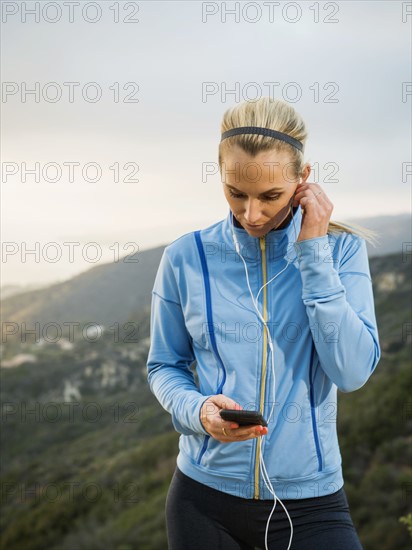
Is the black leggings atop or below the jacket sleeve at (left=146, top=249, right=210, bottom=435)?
below

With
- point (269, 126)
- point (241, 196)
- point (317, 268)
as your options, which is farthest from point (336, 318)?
point (269, 126)

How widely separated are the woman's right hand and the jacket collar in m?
0.44

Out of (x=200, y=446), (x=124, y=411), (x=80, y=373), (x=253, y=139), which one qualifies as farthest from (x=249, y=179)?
(x=80, y=373)

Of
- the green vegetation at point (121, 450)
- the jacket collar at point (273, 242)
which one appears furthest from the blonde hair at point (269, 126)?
the green vegetation at point (121, 450)

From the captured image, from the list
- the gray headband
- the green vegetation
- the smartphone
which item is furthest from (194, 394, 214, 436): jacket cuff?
the green vegetation

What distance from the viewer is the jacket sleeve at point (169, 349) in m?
1.95

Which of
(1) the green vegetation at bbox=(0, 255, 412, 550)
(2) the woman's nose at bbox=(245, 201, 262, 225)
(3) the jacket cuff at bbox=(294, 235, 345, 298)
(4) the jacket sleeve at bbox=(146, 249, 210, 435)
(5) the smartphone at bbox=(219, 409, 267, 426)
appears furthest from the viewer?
(1) the green vegetation at bbox=(0, 255, 412, 550)

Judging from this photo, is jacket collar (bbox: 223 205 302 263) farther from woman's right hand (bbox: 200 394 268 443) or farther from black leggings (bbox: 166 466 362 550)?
black leggings (bbox: 166 466 362 550)

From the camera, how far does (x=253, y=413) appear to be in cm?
161

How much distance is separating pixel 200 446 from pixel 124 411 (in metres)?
41.4

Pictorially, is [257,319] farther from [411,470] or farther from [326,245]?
[411,470]

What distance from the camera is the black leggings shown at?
1.74 meters

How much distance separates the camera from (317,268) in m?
1.73

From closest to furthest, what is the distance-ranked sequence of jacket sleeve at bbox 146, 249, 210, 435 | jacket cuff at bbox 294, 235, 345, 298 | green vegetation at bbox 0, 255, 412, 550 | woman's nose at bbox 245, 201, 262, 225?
jacket cuff at bbox 294, 235, 345, 298
woman's nose at bbox 245, 201, 262, 225
jacket sleeve at bbox 146, 249, 210, 435
green vegetation at bbox 0, 255, 412, 550
